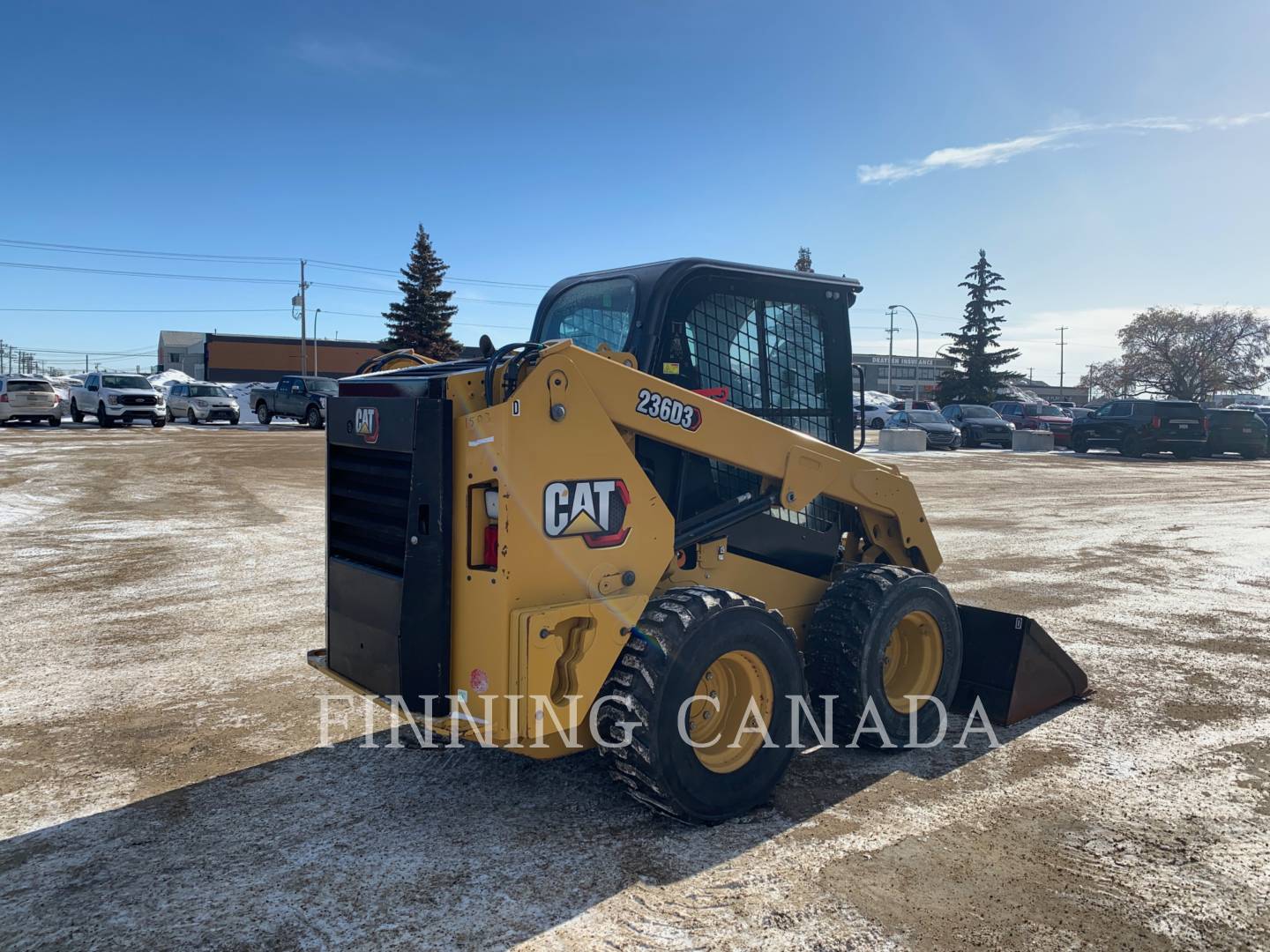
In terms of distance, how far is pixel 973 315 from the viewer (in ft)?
199

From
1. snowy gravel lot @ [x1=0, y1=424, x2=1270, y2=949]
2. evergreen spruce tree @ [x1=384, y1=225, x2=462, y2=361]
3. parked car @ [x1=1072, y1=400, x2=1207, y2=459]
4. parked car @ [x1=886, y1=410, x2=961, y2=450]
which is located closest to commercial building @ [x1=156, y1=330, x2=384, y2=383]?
evergreen spruce tree @ [x1=384, y1=225, x2=462, y2=361]

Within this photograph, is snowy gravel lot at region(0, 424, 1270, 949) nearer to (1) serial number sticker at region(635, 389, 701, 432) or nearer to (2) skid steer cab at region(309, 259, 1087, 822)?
(2) skid steer cab at region(309, 259, 1087, 822)

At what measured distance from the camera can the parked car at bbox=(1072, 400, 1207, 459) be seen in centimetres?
2755

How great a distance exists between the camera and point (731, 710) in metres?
4.08

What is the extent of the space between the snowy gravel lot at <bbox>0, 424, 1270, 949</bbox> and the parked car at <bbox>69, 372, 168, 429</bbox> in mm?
26085

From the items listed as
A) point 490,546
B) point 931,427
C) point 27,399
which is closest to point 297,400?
point 27,399

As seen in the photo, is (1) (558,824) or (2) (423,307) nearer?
(1) (558,824)

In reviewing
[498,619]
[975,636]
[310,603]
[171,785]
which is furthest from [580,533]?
[310,603]

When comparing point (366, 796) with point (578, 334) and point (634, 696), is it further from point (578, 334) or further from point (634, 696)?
point (578, 334)

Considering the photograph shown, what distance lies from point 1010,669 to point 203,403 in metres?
35.3

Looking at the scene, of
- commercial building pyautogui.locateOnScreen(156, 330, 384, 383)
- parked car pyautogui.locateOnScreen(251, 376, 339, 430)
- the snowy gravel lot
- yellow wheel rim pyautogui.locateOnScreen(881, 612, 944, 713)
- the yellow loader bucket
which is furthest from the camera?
commercial building pyautogui.locateOnScreen(156, 330, 384, 383)

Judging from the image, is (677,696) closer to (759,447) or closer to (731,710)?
(731,710)

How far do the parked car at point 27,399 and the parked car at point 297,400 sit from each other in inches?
276

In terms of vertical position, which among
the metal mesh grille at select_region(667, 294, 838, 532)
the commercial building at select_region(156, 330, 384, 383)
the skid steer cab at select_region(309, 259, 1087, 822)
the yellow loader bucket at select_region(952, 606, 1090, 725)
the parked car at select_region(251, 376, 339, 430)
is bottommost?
the yellow loader bucket at select_region(952, 606, 1090, 725)
